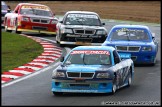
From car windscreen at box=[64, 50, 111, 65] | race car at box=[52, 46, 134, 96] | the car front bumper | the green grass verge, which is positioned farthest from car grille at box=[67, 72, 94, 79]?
the green grass verge

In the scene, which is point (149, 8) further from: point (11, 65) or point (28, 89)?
point (28, 89)

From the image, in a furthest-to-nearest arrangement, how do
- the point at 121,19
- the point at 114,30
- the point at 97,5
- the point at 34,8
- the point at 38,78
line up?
the point at 97,5 → the point at 121,19 → the point at 34,8 → the point at 114,30 → the point at 38,78

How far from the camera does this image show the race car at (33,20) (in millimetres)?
32406

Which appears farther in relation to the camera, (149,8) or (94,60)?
(149,8)

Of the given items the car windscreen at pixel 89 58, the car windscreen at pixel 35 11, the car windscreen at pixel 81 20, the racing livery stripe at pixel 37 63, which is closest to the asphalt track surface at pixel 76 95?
the racing livery stripe at pixel 37 63

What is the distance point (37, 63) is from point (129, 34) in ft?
11.0

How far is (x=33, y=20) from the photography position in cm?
3241

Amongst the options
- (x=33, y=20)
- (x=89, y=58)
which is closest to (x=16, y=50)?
(x=33, y=20)

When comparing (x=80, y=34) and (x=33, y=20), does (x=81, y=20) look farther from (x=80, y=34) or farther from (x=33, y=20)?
(x=33, y=20)

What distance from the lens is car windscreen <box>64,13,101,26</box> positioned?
2889 cm

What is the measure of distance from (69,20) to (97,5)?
1416 inches

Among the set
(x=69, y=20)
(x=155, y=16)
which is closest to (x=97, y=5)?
(x=155, y=16)

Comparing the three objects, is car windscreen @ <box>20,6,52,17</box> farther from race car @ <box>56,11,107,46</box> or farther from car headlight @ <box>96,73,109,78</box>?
car headlight @ <box>96,73,109,78</box>

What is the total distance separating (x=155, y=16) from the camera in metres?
51.9
